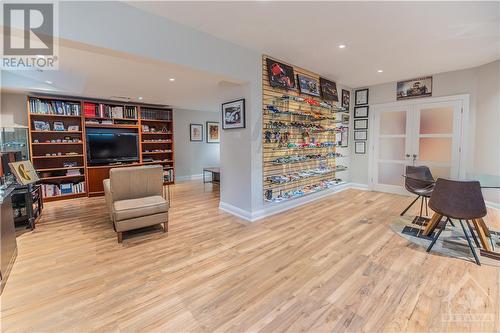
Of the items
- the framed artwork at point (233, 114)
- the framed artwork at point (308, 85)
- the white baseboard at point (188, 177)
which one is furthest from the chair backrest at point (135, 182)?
the white baseboard at point (188, 177)

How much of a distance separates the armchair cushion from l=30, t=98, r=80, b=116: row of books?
3.65 metres

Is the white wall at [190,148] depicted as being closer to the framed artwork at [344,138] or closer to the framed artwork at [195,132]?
the framed artwork at [195,132]

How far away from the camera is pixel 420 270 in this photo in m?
2.34

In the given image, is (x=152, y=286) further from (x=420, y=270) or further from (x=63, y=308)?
(x=420, y=270)

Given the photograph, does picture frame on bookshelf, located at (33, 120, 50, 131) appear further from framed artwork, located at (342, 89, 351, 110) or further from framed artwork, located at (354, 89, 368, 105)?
framed artwork, located at (354, 89, 368, 105)

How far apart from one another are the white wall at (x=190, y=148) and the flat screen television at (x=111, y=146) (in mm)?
1437

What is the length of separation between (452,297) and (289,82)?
3620 millimetres

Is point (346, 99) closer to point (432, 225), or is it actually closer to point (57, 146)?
point (432, 225)

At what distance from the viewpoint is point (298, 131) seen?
4617 millimetres

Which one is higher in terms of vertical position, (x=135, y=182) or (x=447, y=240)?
(x=135, y=182)

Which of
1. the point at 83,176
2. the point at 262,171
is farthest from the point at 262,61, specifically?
the point at 83,176

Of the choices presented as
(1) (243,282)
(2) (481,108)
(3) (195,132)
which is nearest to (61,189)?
(3) (195,132)

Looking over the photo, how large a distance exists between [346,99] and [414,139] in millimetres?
1822

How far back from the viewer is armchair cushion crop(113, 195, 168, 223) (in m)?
2.96
